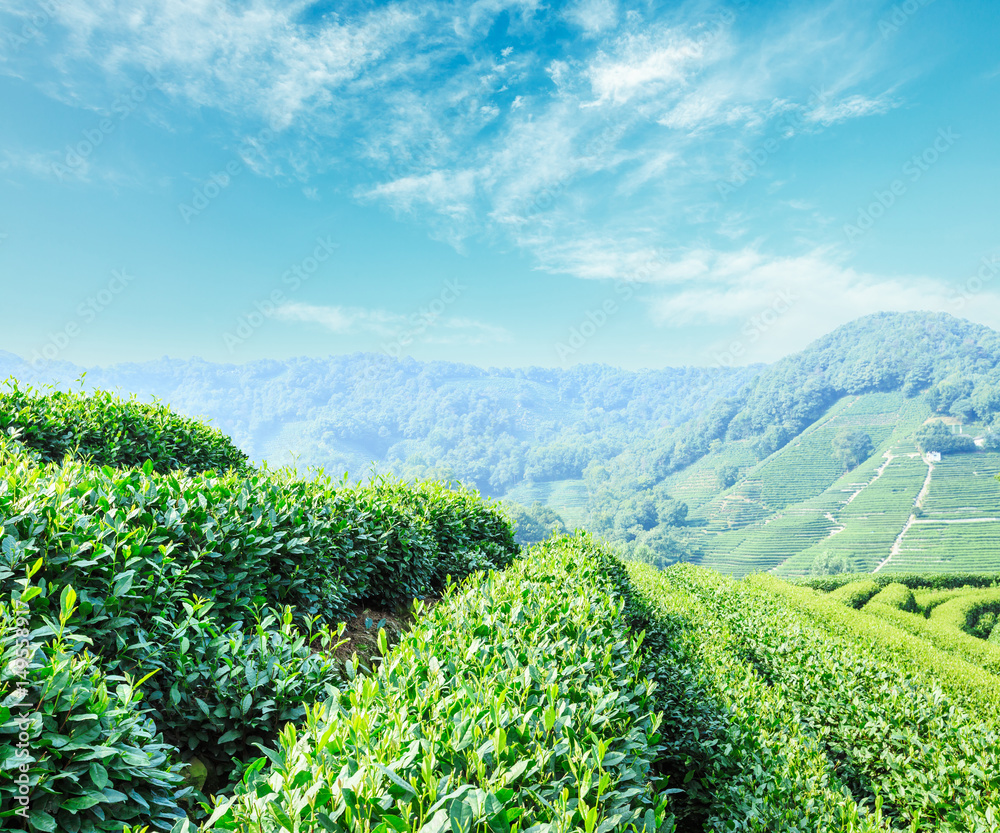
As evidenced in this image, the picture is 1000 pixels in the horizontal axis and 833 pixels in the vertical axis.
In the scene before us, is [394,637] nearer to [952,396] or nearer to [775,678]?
[775,678]

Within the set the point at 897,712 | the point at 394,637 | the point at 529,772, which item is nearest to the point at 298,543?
the point at 394,637

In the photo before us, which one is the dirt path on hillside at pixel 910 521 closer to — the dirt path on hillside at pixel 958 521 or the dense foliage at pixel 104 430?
the dirt path on hillside at pixel 958 521

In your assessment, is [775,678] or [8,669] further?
[775,678]

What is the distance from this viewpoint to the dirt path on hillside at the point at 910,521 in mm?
66875

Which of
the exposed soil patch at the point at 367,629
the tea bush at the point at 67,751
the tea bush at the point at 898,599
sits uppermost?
the tea bush at the point at 67,751

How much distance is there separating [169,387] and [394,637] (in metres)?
188

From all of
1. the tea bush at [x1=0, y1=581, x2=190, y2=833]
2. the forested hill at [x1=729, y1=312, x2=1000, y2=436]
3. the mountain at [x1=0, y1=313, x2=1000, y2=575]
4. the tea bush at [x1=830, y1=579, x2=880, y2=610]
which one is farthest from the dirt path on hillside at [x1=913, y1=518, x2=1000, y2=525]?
the tea bush at [x1=0, y1=581, x2=190, y2=833]

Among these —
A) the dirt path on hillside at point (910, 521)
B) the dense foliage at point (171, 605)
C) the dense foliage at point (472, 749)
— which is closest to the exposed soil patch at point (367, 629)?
the dense foliage at point (171, 605)

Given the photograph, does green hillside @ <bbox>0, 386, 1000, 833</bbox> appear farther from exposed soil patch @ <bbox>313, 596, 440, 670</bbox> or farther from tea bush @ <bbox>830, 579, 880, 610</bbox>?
tea bush @ <bbox>830, 579, 880, 610</bbox>

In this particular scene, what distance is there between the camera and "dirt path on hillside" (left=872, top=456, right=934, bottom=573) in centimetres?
6688

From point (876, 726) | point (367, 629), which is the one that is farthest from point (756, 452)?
point (367, 629)

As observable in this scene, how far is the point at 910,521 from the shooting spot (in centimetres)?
7775

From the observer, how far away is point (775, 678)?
17.8ft

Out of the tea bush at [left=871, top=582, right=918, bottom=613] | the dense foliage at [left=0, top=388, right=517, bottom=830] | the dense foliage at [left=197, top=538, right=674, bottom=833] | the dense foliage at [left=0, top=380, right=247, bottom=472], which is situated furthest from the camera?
the tea bush at [left=871, top=582, right=918, bottom=613]
